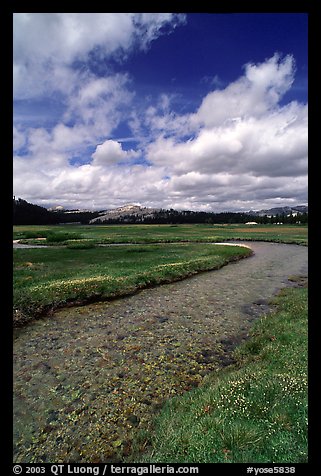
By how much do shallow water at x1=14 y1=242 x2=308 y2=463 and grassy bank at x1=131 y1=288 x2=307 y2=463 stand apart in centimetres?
101

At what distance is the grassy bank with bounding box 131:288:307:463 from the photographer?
4980 mm

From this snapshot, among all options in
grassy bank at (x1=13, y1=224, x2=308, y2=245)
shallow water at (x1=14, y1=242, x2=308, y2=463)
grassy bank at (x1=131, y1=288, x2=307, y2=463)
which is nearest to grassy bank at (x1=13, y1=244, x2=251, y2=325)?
shallow water at (x1=14, y1=242, x2=308, y2=463)

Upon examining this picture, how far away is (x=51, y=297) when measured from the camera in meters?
19.5

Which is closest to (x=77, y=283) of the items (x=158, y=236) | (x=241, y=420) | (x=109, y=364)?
(x=109, y=364)

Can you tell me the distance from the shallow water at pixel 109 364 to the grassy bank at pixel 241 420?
3.32 feet

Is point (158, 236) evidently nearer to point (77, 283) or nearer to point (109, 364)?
point (77, 283)

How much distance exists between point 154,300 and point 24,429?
14.5 meters

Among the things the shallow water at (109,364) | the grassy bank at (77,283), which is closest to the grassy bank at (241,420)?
the shallow water at (109,364)

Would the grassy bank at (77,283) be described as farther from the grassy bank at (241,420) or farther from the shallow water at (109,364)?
the grassy bank at (241,420)

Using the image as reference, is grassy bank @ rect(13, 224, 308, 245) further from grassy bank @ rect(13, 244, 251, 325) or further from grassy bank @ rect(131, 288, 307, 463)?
grassy bank @ rect(131, 288, 307, 463)

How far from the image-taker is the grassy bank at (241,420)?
196 inches

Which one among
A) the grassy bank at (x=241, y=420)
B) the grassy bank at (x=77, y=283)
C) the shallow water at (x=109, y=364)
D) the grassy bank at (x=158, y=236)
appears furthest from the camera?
the grassy bank at (x=158, y=236)
